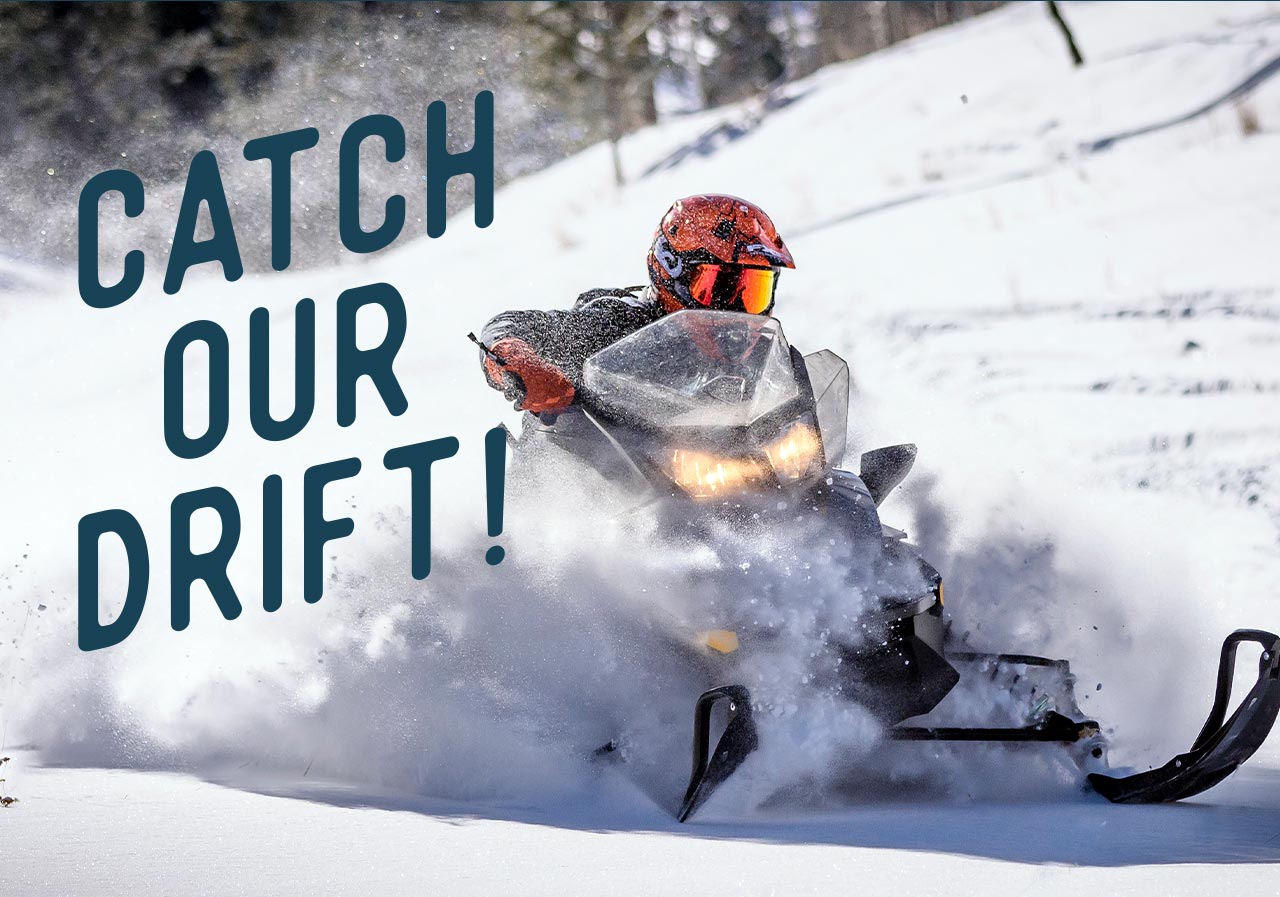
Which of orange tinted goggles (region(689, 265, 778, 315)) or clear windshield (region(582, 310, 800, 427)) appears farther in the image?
orange tinted goggles (region(689, 265, 778, 315))

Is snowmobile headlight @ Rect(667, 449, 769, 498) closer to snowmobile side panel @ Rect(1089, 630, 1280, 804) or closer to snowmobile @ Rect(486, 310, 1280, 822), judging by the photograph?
snowmobile @ Rect(486, 310, 1280, 822)

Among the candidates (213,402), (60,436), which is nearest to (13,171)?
(60,436)

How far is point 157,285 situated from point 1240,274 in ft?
36.6

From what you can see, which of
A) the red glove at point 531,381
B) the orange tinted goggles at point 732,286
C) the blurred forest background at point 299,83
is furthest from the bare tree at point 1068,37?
the red glove at point 531,381

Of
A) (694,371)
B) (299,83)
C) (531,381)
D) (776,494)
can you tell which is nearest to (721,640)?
(776,494)

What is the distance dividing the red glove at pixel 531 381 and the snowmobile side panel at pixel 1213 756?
1.88m

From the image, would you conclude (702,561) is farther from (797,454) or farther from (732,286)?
(732,286)

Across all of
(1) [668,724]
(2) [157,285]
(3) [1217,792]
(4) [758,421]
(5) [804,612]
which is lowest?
(3) [1217,792]

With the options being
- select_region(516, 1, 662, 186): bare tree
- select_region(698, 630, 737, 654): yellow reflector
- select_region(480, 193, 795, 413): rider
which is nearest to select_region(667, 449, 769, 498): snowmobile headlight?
select_region(698, 630, 737, 654): yellow reflector

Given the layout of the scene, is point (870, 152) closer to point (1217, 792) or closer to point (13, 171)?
point (13, 171)

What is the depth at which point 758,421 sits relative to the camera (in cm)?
367

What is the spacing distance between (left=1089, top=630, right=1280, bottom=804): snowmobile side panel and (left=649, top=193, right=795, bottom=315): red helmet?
1795 millimetres

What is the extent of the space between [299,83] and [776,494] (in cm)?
1569

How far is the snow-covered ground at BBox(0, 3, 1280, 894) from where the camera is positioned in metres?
2.90
